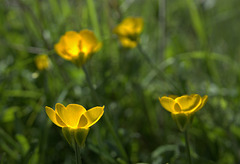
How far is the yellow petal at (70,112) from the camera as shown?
579mm

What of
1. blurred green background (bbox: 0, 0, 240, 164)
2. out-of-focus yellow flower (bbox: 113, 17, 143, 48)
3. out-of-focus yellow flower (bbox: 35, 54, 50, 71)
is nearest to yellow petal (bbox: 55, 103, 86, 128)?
blurred green background (bbox: 0, 0, 240, 164)

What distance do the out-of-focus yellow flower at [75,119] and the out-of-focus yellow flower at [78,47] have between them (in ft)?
1.06

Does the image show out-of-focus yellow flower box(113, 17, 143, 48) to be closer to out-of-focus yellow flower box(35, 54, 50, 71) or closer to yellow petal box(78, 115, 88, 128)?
out-of-focus yellow flower box(35, 54, 50, 71)

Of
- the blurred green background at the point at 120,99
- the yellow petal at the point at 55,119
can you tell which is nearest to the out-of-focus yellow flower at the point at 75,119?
the yellow petal at the point at 55,119

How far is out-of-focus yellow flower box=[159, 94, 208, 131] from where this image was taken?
613mm

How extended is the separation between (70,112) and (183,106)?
0.76 feet

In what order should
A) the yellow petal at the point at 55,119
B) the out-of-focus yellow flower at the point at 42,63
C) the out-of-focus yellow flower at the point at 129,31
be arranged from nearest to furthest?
the yellow petal at the point at 55,119, the out-of-focus yellow flower at the point at 129,31, the out-of-focus yellow flower at the point at 42,63

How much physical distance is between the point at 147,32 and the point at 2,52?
37.8 inches

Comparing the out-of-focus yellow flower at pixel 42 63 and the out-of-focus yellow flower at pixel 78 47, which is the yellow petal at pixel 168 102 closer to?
the out-of-focus yellow flower at pixel 78 47

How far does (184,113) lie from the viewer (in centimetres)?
64

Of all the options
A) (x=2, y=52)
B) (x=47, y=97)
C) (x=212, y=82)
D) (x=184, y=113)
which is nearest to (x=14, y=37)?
(x=2, y=52)

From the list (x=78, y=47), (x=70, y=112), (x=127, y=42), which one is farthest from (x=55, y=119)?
(x=127, y=42)

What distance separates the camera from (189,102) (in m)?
0.62

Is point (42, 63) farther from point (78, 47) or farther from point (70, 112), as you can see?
point (70, 112)
